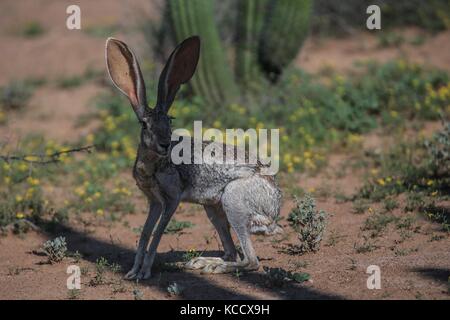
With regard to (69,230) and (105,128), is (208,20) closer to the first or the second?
(105,128)

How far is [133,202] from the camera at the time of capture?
8.57 metres

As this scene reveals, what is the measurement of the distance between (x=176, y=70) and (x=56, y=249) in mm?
2012

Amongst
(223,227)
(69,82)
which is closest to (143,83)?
(223,227)

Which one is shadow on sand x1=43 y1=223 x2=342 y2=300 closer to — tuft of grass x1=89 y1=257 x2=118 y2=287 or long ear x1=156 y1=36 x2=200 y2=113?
tuft of grass x1=89 y1=257 x2=118 y2=287

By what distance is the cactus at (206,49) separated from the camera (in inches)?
417

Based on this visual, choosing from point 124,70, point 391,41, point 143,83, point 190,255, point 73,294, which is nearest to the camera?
point 73,294

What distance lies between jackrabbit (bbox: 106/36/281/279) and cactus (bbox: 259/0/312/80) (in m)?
5.30

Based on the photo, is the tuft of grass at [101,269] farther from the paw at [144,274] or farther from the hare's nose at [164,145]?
the hare's nose at [164,145]

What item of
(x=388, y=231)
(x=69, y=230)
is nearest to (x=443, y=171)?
(x=388, y=231)

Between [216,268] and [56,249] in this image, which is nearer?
[216,268]

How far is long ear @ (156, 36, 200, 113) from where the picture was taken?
229 inches

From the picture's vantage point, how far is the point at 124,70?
19.5 ft

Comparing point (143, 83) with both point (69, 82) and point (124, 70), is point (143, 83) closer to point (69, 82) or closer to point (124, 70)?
point (124, 70)

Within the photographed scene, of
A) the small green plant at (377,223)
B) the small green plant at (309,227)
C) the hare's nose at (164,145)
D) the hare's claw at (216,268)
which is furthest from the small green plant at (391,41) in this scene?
the hare's nose at (164,145)
